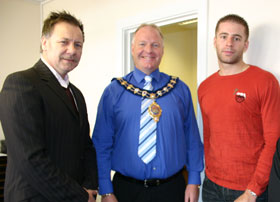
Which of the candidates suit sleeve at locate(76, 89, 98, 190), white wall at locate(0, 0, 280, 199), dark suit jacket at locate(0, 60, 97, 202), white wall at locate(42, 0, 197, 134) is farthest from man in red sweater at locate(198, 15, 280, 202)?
white wall at locate(42, 0, 197, 134)

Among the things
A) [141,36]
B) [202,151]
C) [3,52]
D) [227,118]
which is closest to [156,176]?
[202,151]

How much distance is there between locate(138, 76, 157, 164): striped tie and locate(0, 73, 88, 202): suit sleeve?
585 mm

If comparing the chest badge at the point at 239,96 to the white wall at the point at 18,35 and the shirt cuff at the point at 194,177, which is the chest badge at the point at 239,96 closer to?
the shirt cuff at the point at 194,177

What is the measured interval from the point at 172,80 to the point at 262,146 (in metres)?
0.73

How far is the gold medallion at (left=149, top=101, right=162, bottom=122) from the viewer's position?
1638 millimetres

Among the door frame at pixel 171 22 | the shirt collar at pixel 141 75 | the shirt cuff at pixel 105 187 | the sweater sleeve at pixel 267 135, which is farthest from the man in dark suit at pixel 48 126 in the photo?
the door frame at pixel 171 22

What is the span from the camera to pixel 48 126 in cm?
117

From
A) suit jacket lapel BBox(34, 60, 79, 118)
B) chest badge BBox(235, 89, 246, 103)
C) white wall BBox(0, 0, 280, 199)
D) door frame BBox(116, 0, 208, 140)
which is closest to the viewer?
suit jacket lapel BBox(34, 60, 79, 118)

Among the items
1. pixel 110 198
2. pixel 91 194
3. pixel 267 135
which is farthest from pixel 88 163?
pixel 267 135

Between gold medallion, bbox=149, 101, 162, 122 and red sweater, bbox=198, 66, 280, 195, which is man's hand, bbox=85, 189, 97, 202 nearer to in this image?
gold medallion, bbox=149, 101, 162, 122

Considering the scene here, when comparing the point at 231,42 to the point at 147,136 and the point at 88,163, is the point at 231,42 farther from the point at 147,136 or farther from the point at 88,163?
the point at 88,163

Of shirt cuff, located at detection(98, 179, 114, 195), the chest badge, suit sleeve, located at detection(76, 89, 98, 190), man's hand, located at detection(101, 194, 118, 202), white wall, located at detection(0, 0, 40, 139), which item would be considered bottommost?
man's hand, located at detection(101, 194, 118, 202)

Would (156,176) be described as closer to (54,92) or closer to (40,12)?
(54,92)

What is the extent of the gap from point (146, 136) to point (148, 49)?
582 mm
